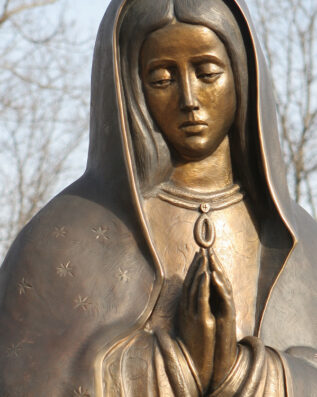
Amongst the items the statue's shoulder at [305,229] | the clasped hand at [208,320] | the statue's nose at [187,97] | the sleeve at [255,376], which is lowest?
the sleeve at [255,376]

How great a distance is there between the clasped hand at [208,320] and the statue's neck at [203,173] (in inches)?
19.0

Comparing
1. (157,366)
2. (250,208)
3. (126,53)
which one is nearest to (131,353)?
(157,366)

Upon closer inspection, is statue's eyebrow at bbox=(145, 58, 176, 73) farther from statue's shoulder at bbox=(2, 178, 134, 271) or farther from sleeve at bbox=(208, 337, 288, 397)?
sleeve at bbox=(208, 337, 288, 397)

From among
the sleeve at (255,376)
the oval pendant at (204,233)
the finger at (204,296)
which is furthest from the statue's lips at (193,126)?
the sleeve at (255,376)

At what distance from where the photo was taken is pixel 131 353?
14.9 ft

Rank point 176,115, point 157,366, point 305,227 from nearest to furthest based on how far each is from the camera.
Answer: point 157,366, point 176,115, point 305,227

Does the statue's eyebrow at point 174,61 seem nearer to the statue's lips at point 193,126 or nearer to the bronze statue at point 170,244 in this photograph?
the bronze statue at point 170,244

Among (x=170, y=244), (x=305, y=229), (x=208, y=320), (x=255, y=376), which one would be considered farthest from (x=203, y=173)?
(x=255, y=376)

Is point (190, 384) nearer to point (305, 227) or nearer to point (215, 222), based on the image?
point (215, 222)

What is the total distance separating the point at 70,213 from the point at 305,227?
3.52 feet

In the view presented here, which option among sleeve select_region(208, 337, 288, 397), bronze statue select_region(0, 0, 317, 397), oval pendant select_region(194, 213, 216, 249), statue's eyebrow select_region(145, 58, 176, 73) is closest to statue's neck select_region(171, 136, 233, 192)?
A: bronze statue select_region(0, 0, 317, 397)

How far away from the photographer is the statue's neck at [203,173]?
4.91 metres

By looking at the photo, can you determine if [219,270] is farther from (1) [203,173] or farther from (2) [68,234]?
(2) [68,234]

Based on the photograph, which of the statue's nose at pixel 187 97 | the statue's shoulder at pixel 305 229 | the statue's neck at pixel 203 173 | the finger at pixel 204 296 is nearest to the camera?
the finger at pixel 204 296
